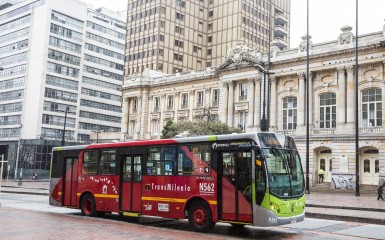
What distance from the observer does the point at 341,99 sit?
147ft

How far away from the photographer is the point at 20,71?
79.6m

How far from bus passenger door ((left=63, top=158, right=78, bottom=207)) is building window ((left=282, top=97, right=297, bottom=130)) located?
1315 inches

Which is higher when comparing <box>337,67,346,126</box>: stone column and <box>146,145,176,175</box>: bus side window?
<box>337,67,346,126</box>: stone column

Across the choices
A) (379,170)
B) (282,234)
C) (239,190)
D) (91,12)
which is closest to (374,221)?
(282,234)

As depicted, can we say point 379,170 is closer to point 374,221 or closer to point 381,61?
point 381,61

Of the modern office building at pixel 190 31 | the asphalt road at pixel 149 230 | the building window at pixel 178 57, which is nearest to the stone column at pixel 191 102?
the modern office building at pixel 190 31

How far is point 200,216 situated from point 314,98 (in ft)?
116

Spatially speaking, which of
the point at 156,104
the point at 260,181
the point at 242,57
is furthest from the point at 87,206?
the point at 156,104

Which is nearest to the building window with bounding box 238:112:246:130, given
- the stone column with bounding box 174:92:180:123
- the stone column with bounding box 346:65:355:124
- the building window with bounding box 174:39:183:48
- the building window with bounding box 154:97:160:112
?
the stone column with bounding box 174:92:180:123

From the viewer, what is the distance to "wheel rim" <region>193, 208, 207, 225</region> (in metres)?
14.6

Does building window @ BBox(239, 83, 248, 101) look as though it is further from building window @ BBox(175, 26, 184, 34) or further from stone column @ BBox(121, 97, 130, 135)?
building window @ BBox(175, 26, 184, 34)

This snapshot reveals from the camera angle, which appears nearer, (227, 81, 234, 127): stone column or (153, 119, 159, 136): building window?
(227, 81, 234, 127): stone column

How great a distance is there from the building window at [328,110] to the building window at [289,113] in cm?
321

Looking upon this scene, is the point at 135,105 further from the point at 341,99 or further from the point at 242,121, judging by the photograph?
the point at 341,99
